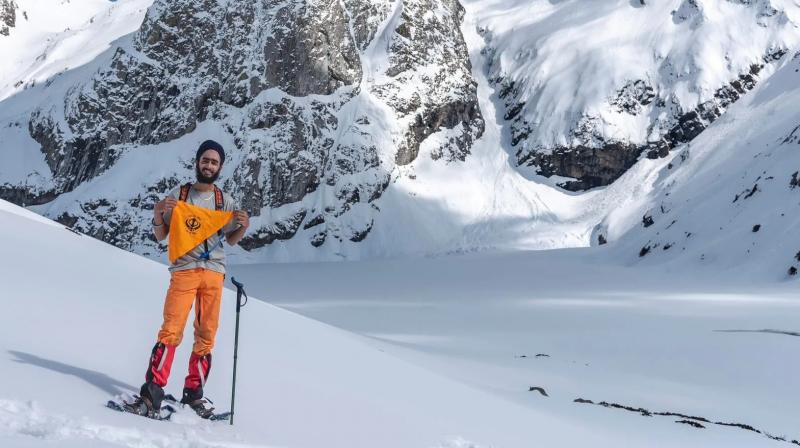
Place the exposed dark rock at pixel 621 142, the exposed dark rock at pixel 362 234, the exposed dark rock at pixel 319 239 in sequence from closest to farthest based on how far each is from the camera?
1. the exposed dark rock at pixel 362 234
2. the exposed dark rock at pixel 319 239
3. the exposed dark rock at pixel 621 142

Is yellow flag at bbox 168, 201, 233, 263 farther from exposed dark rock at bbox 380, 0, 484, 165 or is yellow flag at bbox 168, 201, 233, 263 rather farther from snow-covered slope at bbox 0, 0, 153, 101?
snow-covered slope at bbox 0, 0, 153, 101

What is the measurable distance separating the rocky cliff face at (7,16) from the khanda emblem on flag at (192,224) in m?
→ 143

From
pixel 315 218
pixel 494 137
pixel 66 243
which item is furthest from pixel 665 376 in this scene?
pixel 494 137

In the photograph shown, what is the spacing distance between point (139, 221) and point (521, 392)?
7802 centimetres

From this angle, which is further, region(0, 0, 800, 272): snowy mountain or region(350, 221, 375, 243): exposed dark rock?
region(0, 0, 800, 272): snowy mountain

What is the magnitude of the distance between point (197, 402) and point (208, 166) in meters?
2.06

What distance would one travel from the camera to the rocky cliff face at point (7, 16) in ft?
428

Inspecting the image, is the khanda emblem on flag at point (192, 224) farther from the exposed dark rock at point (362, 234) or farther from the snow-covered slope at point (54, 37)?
the snow-covered slope at point (54, 37)

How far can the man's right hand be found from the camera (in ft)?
21.4

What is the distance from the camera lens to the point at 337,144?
84.9 metres

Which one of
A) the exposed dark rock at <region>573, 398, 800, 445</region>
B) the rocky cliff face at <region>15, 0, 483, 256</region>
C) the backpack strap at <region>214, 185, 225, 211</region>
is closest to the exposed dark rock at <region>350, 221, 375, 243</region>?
the rocky cliff face at <region>15, 0, 483, 256</region>

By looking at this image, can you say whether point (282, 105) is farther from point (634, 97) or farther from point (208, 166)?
point (208, 166)

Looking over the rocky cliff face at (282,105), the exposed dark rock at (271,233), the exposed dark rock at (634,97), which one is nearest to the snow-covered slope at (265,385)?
the rocky cliff face at (282,105)

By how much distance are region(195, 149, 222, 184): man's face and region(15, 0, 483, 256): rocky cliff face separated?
72039mm
